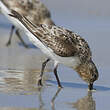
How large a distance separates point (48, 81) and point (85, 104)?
1.70 m

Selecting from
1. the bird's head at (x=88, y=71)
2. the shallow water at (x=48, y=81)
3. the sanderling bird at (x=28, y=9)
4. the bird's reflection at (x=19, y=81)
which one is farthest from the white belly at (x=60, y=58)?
the sanderling bird at (x=28, y=9)

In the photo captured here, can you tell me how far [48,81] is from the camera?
994cm

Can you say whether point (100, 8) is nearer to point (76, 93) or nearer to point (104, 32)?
point (104, 32)

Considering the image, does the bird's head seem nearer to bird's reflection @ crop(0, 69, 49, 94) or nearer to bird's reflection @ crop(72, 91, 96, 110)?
bird's reflection @ crop(72, 91, 96, 110)

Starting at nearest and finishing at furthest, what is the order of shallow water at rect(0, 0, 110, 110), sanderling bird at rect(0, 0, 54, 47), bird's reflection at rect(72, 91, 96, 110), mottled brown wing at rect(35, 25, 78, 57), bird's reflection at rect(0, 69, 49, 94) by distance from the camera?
bird's reflection at rect(72, 91, 96, 110) < shallow water at rect(0, 0, 110, 110) < bird's reflection at rect(0, 69, 49, 94) < mottled brown wing at rect(35, 25, 78, 57) < sanderling bird at rect(0, 0, 54, 47)

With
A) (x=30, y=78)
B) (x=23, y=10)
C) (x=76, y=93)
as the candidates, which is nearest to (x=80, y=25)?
(x=23, y=10)

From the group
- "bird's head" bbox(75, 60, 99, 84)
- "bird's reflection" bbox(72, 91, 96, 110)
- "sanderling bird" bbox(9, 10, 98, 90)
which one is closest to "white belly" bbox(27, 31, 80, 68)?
"sanderling bird" bbox(9, 10, 98, 90)

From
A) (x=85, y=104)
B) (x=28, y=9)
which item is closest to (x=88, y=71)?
(x=85, y=104)

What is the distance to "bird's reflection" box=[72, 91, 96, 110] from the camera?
26.6 ft

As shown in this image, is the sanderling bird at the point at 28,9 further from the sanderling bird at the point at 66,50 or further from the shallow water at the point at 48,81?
the sanderling bird at the point at 66,50

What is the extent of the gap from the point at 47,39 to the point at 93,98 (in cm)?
136

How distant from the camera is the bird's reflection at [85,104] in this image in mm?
8109

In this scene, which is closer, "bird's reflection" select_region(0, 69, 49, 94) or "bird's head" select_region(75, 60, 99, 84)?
"bird's reflection" select_region(0, 69, 49, 94)

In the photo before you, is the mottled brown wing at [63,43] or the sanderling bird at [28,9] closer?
the mottled brown wing at [63,43]
